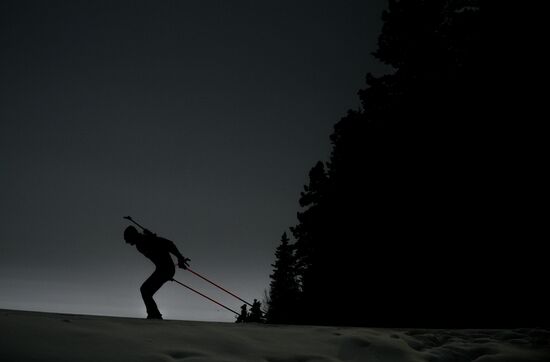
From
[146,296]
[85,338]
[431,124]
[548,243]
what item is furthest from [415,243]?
[85,338]

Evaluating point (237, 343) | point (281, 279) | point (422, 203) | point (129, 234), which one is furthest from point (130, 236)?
point (281, 279)

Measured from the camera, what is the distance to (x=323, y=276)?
628 inches

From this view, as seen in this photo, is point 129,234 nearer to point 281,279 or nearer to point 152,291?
point 152,291

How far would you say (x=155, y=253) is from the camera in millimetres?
6961

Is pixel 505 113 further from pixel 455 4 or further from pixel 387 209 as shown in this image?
pixel 455 4

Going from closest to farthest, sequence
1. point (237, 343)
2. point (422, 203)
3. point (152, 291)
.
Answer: point (237, 343)
point (152, 291)
point (422, 203)

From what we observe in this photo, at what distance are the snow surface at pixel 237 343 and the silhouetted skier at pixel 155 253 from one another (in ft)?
11.2

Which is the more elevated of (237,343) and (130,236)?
(130,236)

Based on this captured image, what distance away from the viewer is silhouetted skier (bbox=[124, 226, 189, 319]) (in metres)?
6.86

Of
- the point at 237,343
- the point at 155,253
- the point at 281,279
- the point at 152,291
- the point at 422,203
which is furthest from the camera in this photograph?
the point at 281,279

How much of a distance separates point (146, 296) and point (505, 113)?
12473mm

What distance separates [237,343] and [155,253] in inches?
171

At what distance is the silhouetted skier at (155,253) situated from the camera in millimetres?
6863

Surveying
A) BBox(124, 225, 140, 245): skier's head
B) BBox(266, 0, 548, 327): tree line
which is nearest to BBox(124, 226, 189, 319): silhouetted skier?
BBox(124, 225, 140, 245): skier's head
